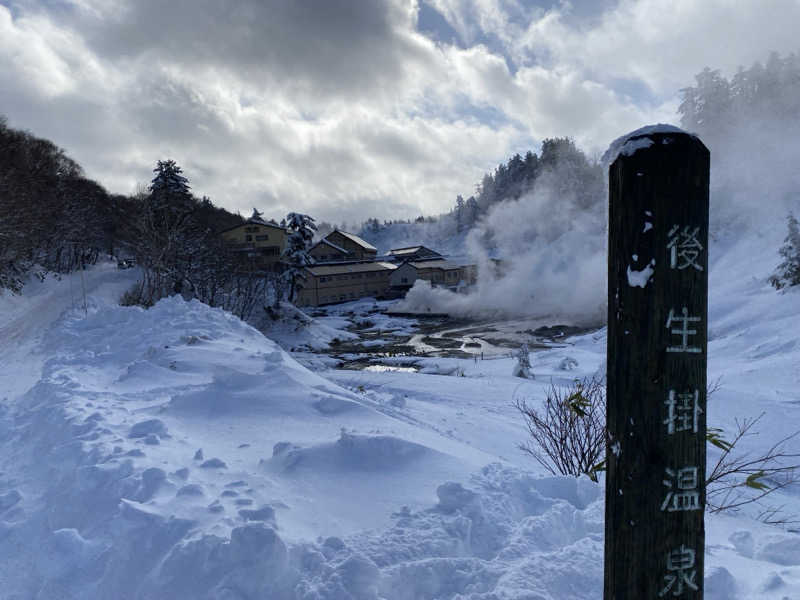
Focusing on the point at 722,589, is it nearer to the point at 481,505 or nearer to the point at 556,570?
the point at 556,570

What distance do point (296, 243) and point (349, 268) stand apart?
429 inches

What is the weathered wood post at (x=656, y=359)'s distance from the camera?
200 centimetres

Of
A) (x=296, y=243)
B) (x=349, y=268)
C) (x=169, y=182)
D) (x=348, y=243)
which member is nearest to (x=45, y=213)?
(x=169, y=182)

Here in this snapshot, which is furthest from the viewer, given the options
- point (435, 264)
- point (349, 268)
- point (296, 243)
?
point (435, 264)

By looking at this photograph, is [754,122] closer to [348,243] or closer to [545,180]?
[545,180]

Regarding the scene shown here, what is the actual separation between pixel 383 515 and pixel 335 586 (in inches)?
34.8

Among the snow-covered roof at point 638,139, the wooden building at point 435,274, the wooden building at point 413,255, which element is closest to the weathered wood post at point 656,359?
the snow-covered roof at point 638,139

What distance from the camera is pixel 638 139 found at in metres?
2.01

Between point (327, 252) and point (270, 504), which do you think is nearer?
point (270, 504)

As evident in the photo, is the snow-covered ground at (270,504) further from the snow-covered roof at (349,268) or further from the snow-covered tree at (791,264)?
the snow-covered roof at (349,268)

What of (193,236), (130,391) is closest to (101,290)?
(193,236)

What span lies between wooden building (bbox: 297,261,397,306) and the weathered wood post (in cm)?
4250

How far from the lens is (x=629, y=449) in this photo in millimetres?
2027

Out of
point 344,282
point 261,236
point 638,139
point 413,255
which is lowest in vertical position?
point 638,139
